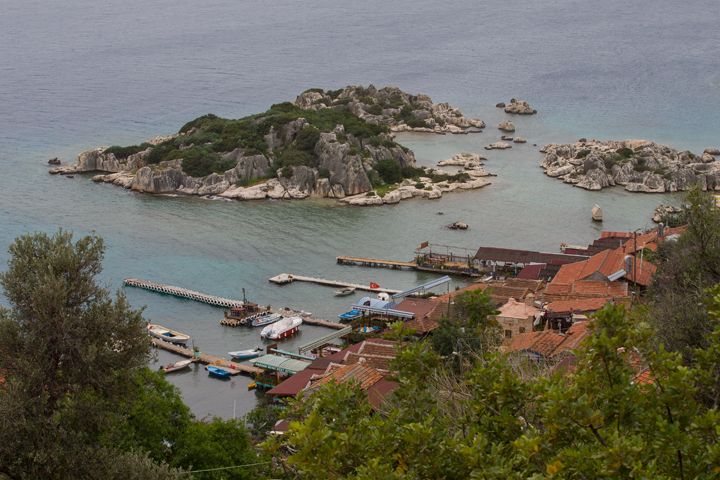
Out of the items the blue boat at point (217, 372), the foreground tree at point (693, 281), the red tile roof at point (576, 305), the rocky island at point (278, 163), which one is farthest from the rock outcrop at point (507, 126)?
the foreground tree at point (693, 281)

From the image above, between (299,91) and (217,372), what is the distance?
79.2m

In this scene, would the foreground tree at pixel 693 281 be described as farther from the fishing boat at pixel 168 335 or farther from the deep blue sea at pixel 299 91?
the fishing boat at pixel 168 335

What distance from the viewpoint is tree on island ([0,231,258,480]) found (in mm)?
13203

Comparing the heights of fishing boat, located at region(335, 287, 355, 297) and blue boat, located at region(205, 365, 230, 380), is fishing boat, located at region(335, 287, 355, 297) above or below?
above

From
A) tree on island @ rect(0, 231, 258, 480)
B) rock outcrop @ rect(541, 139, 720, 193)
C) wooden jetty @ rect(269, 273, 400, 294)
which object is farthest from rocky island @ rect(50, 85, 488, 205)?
tree on island @ rect(0, 231, 258, 480)

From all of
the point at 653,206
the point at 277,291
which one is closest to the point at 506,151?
the point at 653,206

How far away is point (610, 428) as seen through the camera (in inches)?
320

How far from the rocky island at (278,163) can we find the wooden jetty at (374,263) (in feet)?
37.7

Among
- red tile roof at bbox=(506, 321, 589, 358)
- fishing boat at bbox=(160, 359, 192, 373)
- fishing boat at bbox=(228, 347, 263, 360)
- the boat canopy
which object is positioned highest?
red tile roof at bbox=(506, 321, 589, 358)

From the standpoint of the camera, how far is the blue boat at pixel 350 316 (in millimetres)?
40156

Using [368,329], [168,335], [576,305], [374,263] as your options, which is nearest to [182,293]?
[168,335]

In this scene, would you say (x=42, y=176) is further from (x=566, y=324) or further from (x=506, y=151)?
(x=566, y=324)

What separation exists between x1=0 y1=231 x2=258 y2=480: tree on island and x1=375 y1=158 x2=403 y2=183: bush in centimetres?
5039

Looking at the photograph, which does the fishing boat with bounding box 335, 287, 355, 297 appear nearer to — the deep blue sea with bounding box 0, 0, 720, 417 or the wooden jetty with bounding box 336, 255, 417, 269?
the deep blue sea with bounding box 0, 0, 720, 417
